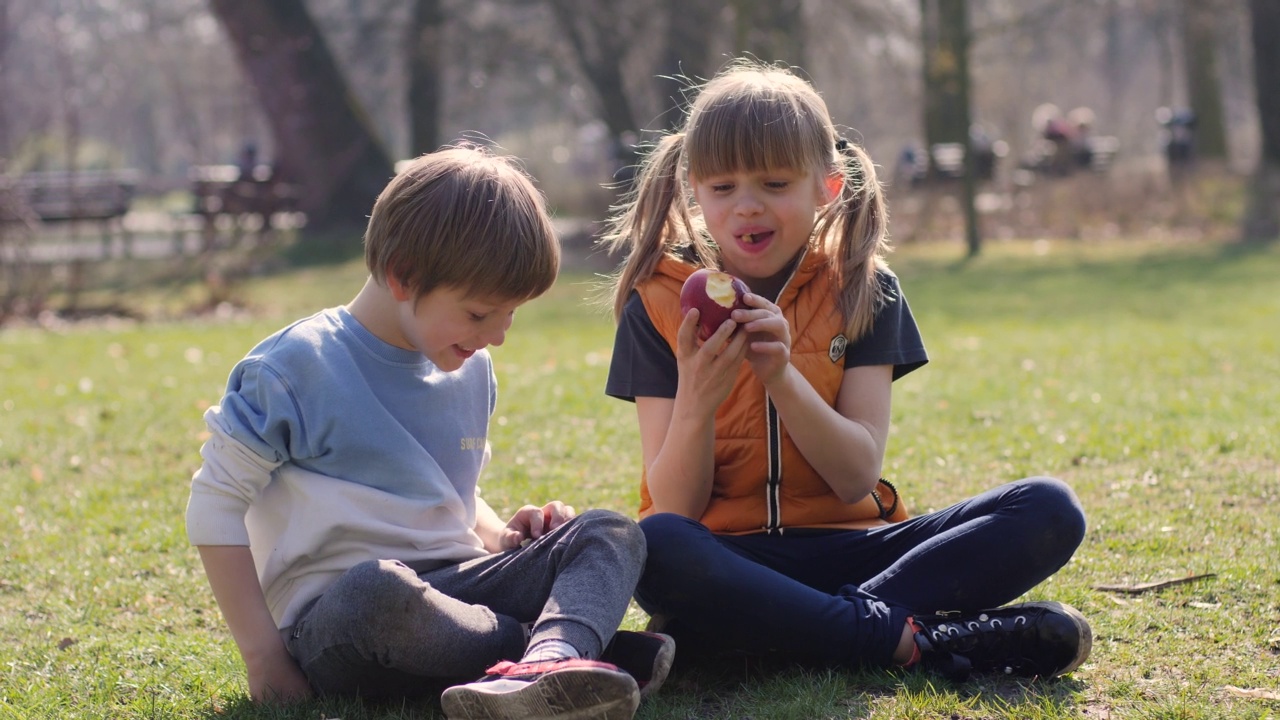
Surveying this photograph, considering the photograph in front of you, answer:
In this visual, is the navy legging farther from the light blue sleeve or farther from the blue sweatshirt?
the light blue sleeve

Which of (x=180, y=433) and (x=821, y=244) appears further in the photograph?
(x=180, y=433)

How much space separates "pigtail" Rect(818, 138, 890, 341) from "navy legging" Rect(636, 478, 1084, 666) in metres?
0.46

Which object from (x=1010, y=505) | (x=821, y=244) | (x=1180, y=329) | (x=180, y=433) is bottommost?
(x=1180, y=329)

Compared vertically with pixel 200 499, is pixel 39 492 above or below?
below

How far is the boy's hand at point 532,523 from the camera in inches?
109

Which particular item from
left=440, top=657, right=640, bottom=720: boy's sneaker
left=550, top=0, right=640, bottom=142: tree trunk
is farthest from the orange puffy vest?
left=550, top=0, right=640, bottom=142: tree trunk

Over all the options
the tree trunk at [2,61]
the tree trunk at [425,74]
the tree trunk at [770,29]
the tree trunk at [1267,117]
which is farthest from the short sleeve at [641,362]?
the tree trunk at [425,74]

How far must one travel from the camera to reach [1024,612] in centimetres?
261

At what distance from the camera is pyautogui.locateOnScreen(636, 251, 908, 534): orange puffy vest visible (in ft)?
9.52

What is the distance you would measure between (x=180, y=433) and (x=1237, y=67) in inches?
1341

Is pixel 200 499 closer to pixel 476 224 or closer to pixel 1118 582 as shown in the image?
pixel 476 224

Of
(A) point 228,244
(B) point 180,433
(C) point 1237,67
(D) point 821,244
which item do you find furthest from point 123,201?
(C) point 1237,67

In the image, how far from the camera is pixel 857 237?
2986 millimetres

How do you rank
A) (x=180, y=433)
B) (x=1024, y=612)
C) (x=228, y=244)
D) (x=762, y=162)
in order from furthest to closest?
(x=228, y=244) < (x=180, y=433) < (x=762, y=162) < (x=1024, y=612)
